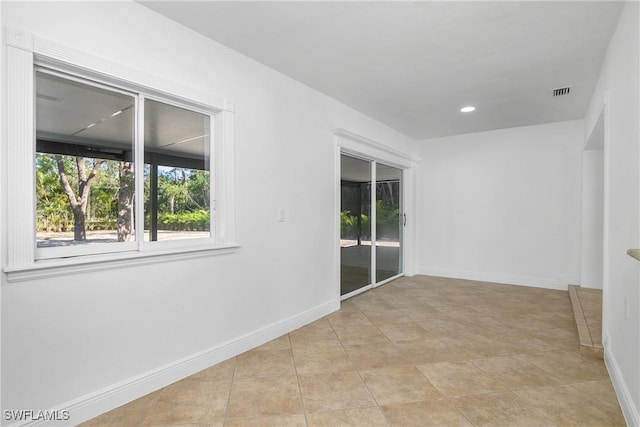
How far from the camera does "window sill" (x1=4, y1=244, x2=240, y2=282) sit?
65.5 inches

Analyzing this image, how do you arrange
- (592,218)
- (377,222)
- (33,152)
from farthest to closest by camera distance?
1. (377,222)
2. (592,218)
3. (33,152)

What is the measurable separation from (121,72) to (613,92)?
11.1 feet

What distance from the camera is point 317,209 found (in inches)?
143

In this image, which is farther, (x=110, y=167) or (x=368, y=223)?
(x=368, y=223)

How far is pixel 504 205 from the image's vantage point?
5223 mm

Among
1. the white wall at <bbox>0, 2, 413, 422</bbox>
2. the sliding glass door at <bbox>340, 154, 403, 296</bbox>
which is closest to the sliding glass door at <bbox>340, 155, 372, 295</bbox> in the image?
the sliding glass door at <bbox>340, 154, 403, 296</bbox>

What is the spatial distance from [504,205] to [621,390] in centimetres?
361

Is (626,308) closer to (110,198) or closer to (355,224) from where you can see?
(355,224)

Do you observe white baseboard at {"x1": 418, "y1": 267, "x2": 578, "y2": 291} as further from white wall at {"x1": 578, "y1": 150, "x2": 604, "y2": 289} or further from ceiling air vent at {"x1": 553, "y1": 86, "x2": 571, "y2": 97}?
ceiling air vent at {"x1": 553, "y1": 86, "x2": 571, "y2": 97}

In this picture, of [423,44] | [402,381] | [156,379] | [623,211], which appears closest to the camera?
[623,211]

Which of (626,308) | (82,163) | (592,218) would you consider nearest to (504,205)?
(592,218)

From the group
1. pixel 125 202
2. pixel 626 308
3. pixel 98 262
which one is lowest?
pixel 626 308

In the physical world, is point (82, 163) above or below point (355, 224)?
above

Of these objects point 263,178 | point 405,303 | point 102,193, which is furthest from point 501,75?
point 102,193
